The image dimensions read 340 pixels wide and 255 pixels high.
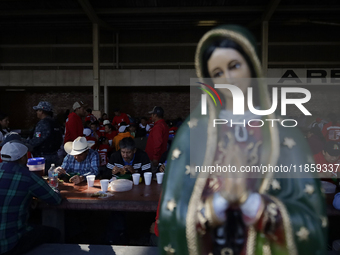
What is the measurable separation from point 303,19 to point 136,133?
27.7 ft

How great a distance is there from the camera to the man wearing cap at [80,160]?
314 cm

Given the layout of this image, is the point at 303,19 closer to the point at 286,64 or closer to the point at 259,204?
the point at 286,64

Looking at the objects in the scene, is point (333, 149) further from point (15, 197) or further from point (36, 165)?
point (36, 165)

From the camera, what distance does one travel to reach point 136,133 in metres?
5.93

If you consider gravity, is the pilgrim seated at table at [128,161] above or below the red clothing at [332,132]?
below

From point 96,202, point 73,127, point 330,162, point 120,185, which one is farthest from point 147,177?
point 73,127

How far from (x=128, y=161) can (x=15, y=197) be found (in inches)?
54.4

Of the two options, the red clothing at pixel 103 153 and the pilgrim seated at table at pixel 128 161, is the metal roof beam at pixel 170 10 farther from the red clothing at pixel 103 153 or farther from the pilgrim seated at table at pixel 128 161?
the pilgrim seated at table at pixel 128 161

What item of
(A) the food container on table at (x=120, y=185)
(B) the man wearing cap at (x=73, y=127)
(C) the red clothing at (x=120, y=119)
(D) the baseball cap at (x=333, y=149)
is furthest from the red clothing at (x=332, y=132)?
(C) the red clothing at (x=120, y=119)

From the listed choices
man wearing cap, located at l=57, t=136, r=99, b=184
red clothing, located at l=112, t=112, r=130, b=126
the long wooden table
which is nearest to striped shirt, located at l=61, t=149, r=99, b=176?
man wearing cap, located at l=57, t=136, r=99, b=184

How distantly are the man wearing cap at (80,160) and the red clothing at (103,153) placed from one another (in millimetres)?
908

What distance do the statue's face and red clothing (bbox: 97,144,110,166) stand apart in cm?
353

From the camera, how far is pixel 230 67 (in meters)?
0.93

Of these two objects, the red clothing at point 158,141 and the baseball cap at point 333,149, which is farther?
the red clothing at point 158,141
